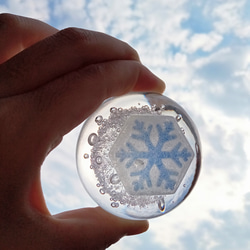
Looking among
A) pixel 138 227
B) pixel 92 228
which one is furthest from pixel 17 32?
pixel 138 227

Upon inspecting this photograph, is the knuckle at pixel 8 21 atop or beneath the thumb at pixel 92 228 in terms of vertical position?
atop

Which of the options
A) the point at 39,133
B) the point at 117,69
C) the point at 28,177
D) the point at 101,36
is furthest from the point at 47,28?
the point at 28,177

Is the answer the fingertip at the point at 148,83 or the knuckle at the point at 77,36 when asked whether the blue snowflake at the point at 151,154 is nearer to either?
the fingertip at the point at 148,83

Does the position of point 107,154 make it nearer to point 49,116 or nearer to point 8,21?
point 49,116

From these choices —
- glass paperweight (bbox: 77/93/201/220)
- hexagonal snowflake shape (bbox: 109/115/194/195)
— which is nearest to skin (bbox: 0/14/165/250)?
glass paperweight (bbox: 77/93/201/220)

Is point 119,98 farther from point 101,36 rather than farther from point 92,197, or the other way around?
point 92,197

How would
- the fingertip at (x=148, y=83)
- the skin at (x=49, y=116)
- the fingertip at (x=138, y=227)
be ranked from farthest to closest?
the fingertip at (x=148, y=83) → the fingertip at (x=138, y=227) → the skin at (x=49, y=116)

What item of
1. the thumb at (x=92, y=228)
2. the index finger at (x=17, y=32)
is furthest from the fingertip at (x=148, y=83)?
the thumb at (x=92, y=228)
